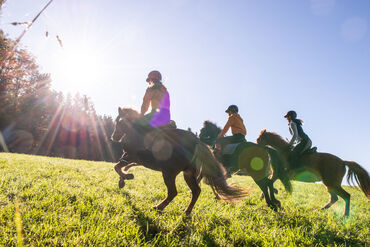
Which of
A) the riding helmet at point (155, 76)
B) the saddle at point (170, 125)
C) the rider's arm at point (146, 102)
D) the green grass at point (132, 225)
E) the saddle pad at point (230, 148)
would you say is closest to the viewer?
the green grass at point (132, 225)

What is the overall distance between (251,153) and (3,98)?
33757 millimetres

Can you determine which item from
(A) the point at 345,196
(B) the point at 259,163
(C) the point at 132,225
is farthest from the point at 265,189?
(C) the point at 132,225

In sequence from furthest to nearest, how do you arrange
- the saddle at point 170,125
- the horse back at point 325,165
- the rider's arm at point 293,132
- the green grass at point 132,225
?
the rider's arm at point 293,132 → the horse back at point 325,165 → the saddle at point 170,125 → the green grass at point 132,225

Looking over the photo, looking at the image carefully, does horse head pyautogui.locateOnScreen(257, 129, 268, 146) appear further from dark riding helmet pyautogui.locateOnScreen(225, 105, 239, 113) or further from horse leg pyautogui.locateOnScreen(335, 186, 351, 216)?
horse leg pyautogui.locateOnScreen(335, 186, 351, 216)

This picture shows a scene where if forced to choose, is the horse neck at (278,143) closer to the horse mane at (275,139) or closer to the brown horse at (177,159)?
the horse mane at (275,139)

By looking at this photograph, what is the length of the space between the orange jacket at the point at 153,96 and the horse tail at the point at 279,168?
3.71 metres

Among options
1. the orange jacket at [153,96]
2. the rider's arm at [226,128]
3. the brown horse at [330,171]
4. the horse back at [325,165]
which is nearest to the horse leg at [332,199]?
the brown horse at [330,171]

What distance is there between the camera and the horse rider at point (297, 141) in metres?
6.25

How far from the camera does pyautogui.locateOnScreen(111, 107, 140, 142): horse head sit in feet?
14.7

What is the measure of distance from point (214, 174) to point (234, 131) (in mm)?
2471

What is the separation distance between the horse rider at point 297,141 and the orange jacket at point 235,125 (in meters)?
1.61

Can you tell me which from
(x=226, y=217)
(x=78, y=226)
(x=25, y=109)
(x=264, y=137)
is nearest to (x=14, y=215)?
(x=78, y=226)

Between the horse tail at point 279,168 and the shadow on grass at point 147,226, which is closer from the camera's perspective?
the shadow on grass at point 147,226

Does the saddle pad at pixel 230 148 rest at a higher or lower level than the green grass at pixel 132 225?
higher
